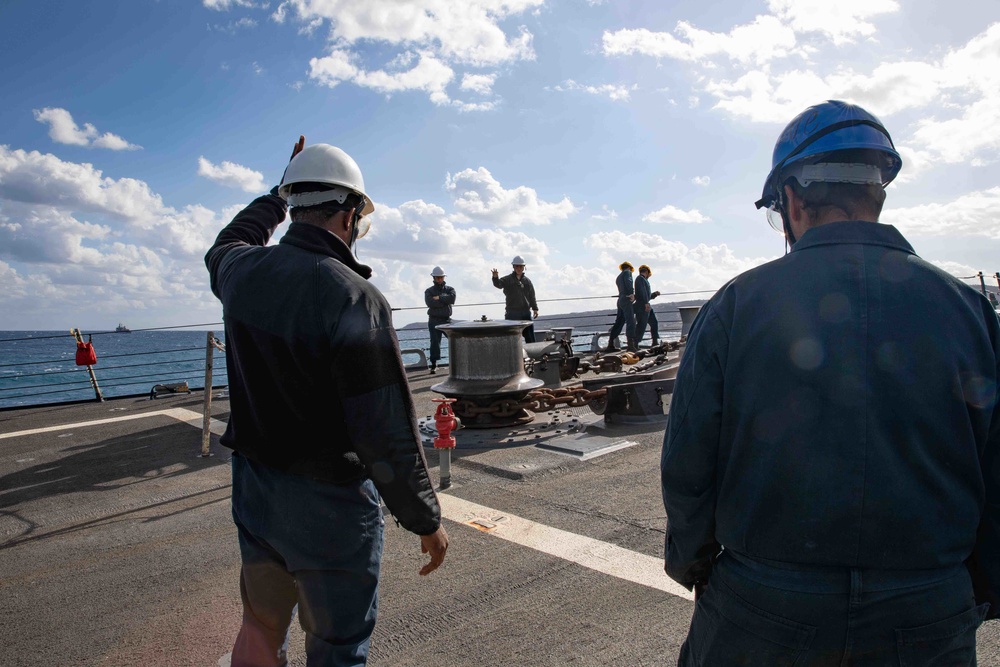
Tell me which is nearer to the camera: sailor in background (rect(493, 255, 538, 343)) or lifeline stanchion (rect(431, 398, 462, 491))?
lifeline stanchion (rect(431, 398, 462, 491))

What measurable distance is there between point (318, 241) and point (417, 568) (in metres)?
2.34

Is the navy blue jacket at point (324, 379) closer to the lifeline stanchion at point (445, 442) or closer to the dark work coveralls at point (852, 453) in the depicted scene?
the dark work coveralls at point (852, 453)

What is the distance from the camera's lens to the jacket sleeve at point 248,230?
2.63 m

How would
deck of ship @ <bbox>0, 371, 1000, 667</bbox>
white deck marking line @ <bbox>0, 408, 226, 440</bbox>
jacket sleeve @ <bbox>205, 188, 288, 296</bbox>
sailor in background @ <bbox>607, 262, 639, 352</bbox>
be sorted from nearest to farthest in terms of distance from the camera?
jacket sleeve @ <bbox>205, 188, 288, 296</bbox> < deck of ship @ <bbox>0, 371, 1000, 667</bbox> < white deck marking line @ <bbox>0, 408, 226, 440</bbox> < sailor in background @ <bbox>607, 262, 639, 352</bbox>

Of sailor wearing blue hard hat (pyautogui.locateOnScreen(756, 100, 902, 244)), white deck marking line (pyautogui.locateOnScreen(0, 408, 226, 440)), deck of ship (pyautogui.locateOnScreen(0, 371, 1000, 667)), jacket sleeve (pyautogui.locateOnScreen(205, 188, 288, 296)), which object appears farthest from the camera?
white deck marking line (pyautogui.locateOnScreen(0, 408, 226, 440))

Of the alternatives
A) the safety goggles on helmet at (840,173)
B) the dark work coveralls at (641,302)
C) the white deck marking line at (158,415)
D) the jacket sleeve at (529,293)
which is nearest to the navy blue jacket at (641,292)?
the dark work coveralls at (641,302)

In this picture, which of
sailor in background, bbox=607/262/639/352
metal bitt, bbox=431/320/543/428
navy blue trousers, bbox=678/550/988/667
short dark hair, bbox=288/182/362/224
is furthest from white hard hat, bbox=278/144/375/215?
sailor in background, bbox=607/262/639/352

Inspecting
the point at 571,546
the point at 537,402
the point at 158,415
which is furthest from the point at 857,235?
the point at 158,415

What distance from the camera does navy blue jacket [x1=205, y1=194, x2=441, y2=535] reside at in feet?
6.64

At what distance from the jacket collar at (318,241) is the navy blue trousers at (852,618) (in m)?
1.58

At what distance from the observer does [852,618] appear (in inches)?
54.6

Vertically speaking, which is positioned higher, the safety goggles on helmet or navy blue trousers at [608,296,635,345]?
the safety goggles on helmet

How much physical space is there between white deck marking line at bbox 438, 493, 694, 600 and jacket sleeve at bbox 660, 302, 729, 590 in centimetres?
182

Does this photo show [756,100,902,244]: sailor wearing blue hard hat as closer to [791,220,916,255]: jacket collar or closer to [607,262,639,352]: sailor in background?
[791,220,916,255]: jacket collar
